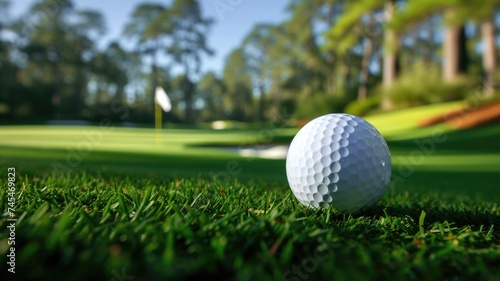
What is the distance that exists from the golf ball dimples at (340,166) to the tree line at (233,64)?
17.9 m

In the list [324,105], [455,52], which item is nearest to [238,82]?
[324,105]

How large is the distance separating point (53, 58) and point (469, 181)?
4258 centimetres

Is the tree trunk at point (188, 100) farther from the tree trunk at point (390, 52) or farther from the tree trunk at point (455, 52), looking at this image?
the tree trunk at point (455, 52)

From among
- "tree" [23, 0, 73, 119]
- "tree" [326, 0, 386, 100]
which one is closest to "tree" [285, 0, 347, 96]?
"tree" [326, 0, 386, 100]

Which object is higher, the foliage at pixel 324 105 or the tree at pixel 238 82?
the tree at pixel 238 82

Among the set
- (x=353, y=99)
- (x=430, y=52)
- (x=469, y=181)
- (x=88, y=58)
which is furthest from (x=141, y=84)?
(x=469, y=181)

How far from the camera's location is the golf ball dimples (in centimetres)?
175

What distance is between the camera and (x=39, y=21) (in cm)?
3603

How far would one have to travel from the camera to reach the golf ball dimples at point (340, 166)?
5.75 feet

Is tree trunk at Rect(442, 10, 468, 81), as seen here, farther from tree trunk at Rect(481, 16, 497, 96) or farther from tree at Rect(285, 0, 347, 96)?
tree at Rect(285, 0, 347, 96)

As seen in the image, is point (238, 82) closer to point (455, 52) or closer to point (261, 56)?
point (261, 56)

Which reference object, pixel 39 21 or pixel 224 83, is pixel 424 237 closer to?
pixel 39 21

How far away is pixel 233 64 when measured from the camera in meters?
56.6

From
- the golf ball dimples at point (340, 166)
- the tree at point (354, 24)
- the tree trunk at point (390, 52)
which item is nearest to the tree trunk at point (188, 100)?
the tree at point (354, 24)
